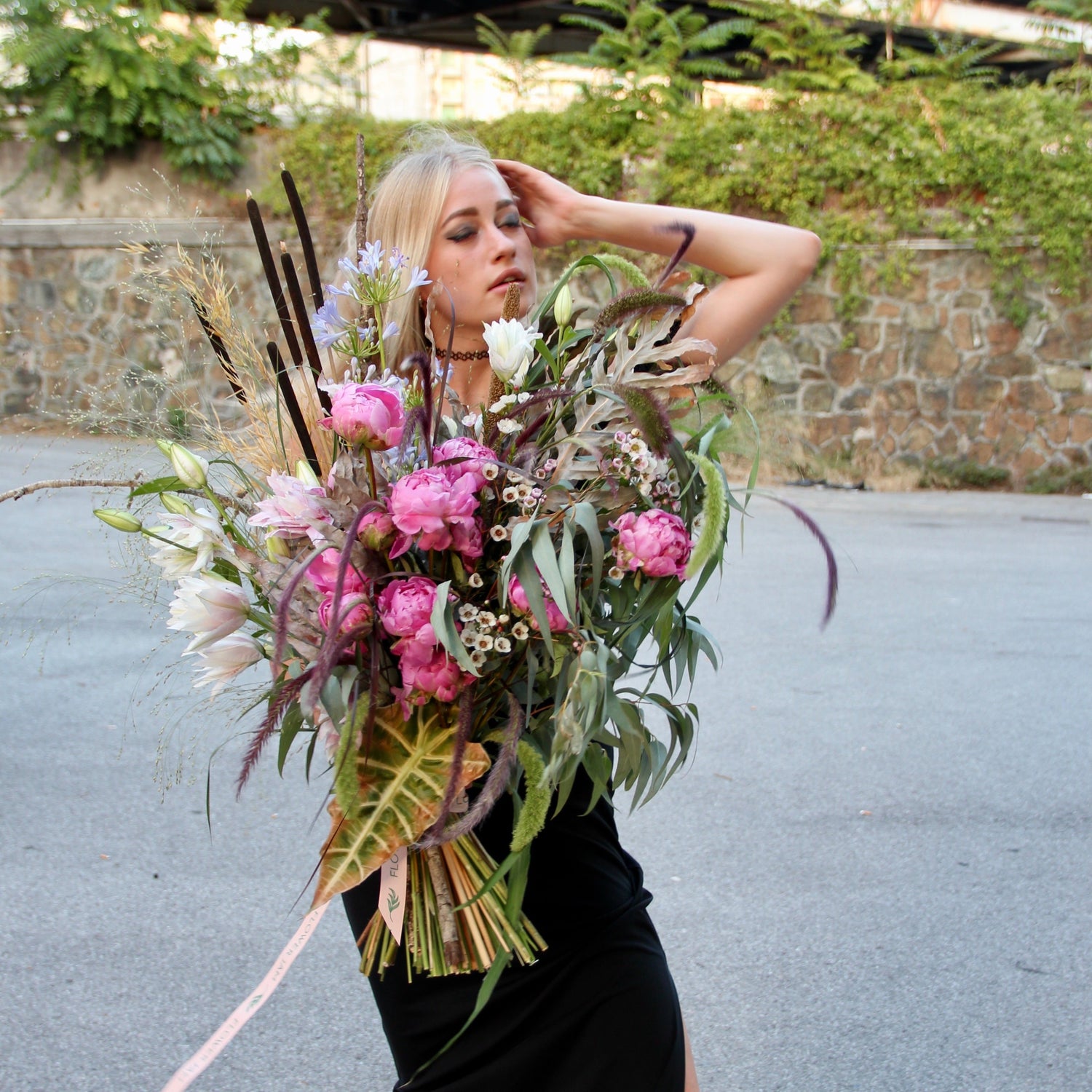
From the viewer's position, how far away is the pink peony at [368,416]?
1398 millimetres

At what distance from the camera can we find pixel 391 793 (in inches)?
59.1

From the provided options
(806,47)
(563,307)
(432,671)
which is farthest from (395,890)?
(806,47)

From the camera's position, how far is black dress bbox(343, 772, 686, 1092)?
1.74 meters

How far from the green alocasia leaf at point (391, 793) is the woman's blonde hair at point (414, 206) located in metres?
0.86

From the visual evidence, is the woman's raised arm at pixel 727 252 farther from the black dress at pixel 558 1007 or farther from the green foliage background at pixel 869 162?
the green foliage background at pixel 869 162

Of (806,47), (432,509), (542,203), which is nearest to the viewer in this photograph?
(432,509)

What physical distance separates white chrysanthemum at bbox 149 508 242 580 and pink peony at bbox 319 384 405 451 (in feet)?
0.68

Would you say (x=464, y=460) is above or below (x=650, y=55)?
below

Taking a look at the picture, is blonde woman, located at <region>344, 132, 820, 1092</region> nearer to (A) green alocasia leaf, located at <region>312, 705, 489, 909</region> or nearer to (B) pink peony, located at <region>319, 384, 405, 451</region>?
(B) pink peony, located at <region>319, 384, 405, 451</region>

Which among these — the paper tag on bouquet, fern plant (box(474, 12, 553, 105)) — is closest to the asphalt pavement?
the paper tag on bouquet

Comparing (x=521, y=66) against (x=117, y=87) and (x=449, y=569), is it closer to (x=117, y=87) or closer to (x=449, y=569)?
(x=117, y=87)

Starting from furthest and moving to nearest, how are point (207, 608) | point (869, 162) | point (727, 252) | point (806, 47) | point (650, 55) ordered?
point (650, 55), point (806, 47), point (869, 162), point (727, 252), point (207, 608)

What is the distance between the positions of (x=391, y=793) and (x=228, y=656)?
0.26 meters

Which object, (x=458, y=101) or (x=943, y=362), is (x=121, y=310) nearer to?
(x=943, y=362)
